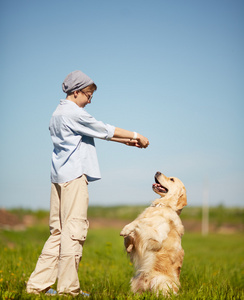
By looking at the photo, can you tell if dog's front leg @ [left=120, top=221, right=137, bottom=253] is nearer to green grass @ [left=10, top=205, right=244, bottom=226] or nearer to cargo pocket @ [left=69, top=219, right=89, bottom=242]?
cargo pocket @ [left=69, top=219, right=89, bottom=242]

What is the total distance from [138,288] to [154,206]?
37.6 inches

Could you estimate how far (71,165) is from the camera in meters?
3.90

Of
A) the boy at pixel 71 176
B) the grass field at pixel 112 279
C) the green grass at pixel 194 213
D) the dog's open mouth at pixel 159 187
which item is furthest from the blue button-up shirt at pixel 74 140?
the green grass at pixel 194 213

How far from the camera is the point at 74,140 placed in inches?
155

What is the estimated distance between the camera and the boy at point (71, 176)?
3814mm

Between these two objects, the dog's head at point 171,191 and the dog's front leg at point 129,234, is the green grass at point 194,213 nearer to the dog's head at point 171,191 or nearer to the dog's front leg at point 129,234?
the dog's head at point 171,191

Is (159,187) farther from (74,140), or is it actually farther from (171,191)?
(74,140)

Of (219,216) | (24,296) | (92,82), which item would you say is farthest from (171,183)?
(219,216)

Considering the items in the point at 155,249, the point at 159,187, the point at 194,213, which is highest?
the point at 159,187

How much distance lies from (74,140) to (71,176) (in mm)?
391

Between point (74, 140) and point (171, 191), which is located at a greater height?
point (74, 140)

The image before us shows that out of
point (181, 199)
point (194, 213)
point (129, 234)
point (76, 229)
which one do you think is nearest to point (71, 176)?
point (76, 229)

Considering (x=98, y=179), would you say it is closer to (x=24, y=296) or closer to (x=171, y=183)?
(x=171, y=183)

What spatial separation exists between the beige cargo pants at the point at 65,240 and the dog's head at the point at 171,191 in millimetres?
1018
